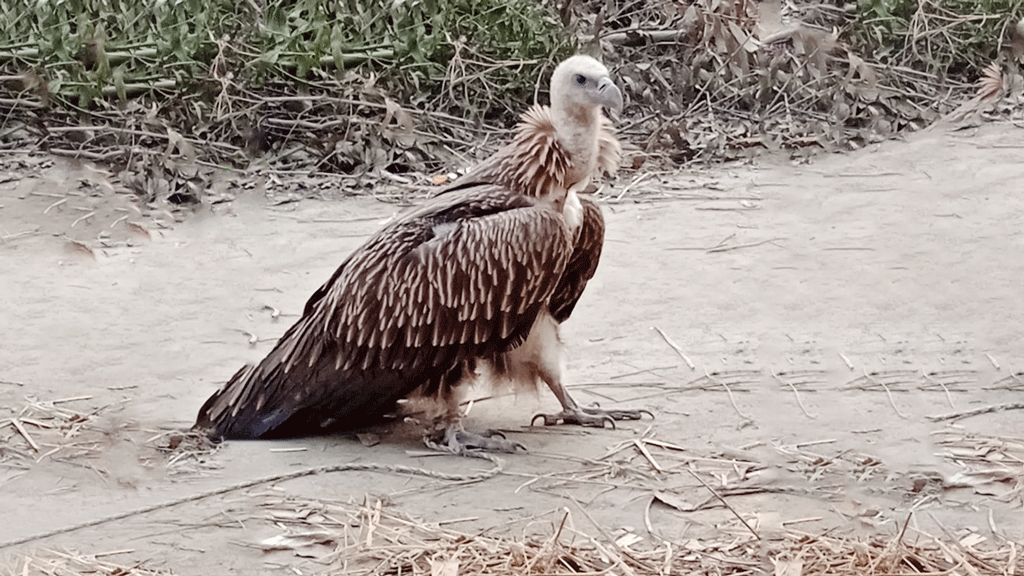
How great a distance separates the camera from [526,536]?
3256 millimetres

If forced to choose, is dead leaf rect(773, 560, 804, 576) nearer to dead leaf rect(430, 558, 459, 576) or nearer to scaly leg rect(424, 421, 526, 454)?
Answer: dead leaf rect(430, 558, 459, 576)

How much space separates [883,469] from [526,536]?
1.07m

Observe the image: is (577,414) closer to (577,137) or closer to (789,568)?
(577,137)

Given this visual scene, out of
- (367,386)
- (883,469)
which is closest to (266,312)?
(367,386)

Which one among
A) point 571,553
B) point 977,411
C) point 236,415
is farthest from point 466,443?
point 977,411

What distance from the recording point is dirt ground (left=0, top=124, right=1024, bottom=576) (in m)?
3.43

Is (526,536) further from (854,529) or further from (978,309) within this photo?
(978,309)

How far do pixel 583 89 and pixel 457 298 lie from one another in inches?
28.3


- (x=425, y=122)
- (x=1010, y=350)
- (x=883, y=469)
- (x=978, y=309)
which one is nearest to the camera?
(x=883, y=469)

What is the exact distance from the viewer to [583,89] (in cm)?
381

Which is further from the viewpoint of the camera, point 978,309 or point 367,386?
point 978,309

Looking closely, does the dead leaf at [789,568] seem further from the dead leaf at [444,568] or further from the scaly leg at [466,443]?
the scaly leg at [466,443]

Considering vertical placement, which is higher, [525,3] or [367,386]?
[525,3]

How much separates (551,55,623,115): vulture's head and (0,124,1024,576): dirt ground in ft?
3.24
